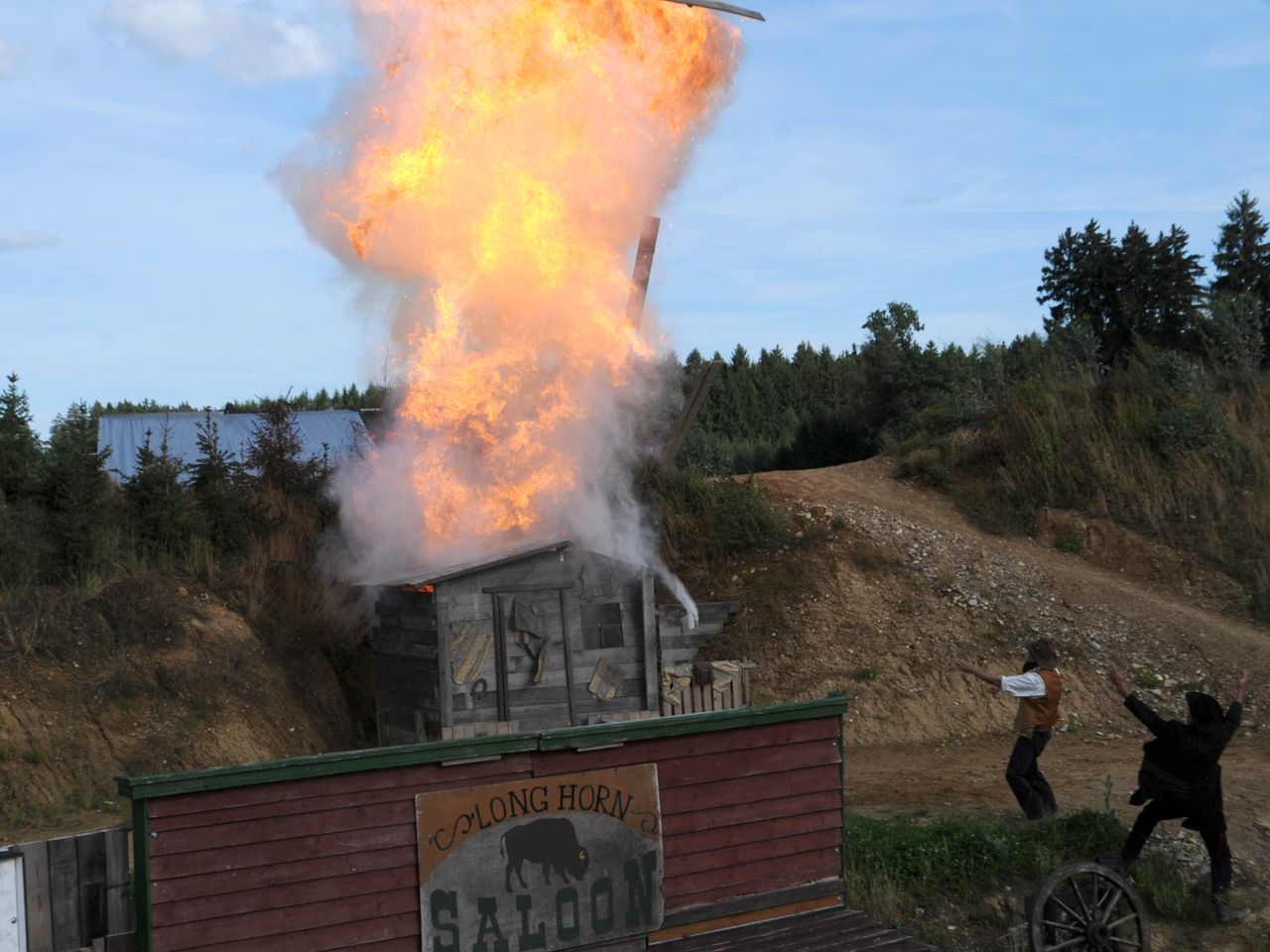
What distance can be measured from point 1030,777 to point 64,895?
8.83m

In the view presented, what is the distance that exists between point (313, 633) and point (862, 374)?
21.3 m

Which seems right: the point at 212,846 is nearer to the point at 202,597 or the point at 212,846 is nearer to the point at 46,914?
the point at 46,914

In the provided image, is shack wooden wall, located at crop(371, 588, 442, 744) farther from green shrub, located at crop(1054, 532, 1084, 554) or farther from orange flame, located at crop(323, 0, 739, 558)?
green shrub, located at crop(1054, 532, 1084, 554)

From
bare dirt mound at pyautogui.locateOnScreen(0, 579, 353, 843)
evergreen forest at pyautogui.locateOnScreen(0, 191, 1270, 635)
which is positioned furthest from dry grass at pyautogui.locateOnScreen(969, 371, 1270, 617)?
bare dirt mound at pyautogui.locateOnScreen(0, 579, 353, 843)

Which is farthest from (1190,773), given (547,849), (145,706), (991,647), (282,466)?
(282,466)

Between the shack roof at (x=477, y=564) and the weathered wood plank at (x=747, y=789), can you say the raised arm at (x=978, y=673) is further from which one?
the shack roof at (x=477, y=564)

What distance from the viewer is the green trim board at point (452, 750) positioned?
785cm

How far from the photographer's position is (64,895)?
7875mm

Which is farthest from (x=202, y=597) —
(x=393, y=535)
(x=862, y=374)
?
(x=862, y=374)

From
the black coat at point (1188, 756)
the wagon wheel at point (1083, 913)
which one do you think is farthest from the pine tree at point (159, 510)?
the black coat at point (1188, 756)

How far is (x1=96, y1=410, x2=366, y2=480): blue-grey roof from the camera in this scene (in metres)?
29.7

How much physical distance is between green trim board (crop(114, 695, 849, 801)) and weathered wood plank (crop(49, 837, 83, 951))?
0.53m

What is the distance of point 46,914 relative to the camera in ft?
25.6

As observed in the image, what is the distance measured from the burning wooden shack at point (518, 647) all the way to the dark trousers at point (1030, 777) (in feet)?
18.6
